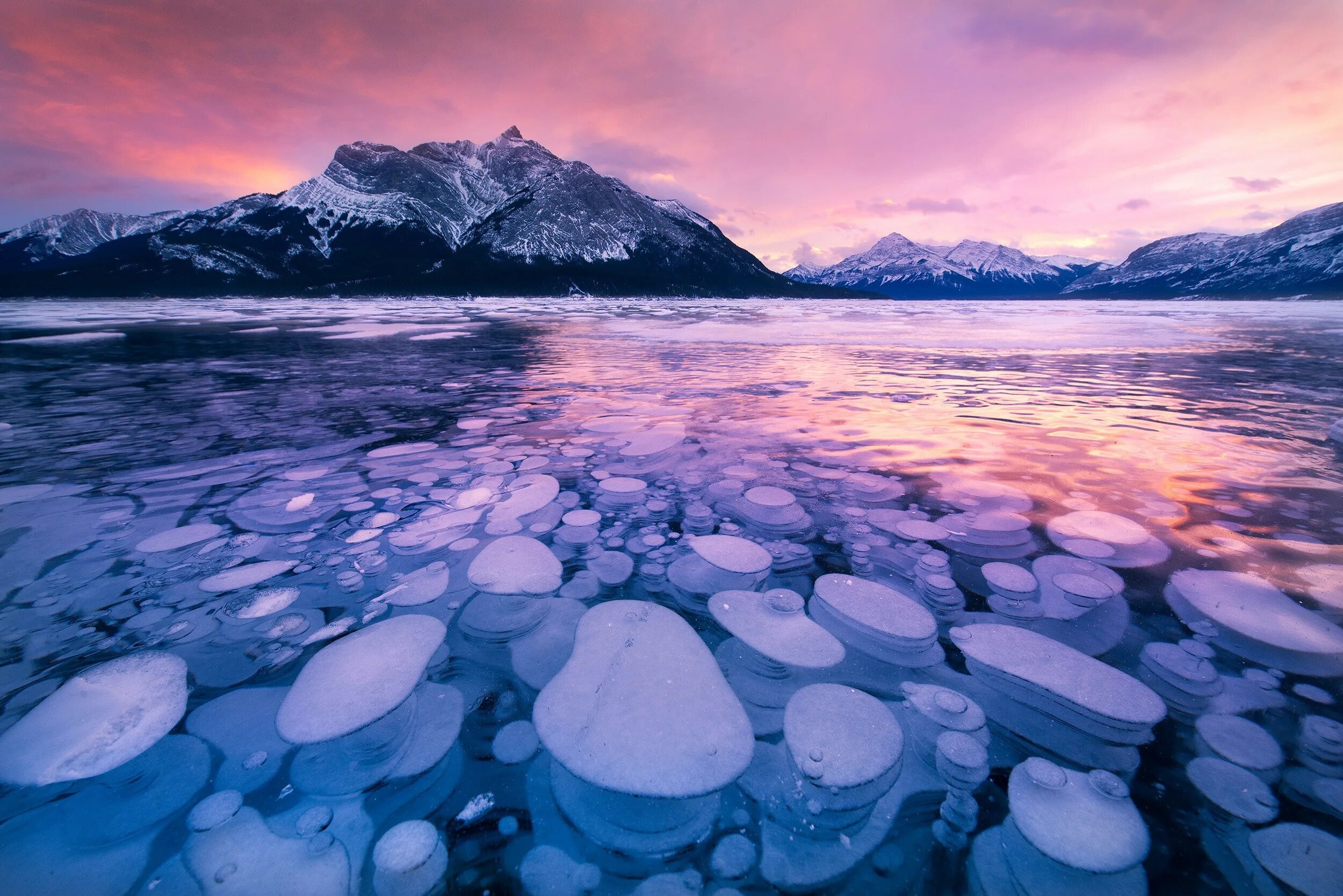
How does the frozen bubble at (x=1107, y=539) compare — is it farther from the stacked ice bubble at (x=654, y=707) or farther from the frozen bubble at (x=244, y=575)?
the frozen bubble at (x=244, y=575)

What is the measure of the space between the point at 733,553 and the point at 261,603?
2.17 metres

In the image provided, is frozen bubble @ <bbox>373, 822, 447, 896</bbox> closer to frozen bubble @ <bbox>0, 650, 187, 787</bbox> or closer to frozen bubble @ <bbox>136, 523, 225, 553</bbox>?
frozen bubble @ <bbox>0, 650, 187, 787</bbox>

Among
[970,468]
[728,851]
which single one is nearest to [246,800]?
[728,851]

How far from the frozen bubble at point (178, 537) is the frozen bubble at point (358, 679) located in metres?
1.56

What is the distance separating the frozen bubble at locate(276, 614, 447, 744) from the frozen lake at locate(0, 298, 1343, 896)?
1 cm

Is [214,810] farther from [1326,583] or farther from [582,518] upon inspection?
[1326,583]

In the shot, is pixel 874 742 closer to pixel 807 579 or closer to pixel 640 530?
pixel 807 579

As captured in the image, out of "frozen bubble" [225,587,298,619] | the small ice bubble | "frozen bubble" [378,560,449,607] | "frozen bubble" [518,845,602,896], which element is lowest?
"frozen bubble" [518,845,602,896]

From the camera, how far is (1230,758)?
150 cm

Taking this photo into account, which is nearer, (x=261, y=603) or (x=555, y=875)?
(x=555, y=875)

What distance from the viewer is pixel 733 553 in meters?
2.62

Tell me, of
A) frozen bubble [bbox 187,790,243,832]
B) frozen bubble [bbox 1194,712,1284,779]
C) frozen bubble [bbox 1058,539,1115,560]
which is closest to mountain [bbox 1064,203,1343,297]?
frozen bubble [bbox 1058,539,1115,560]

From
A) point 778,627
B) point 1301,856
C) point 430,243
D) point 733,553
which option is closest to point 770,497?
point 733,553

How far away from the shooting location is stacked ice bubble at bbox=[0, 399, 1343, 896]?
1.27 m
